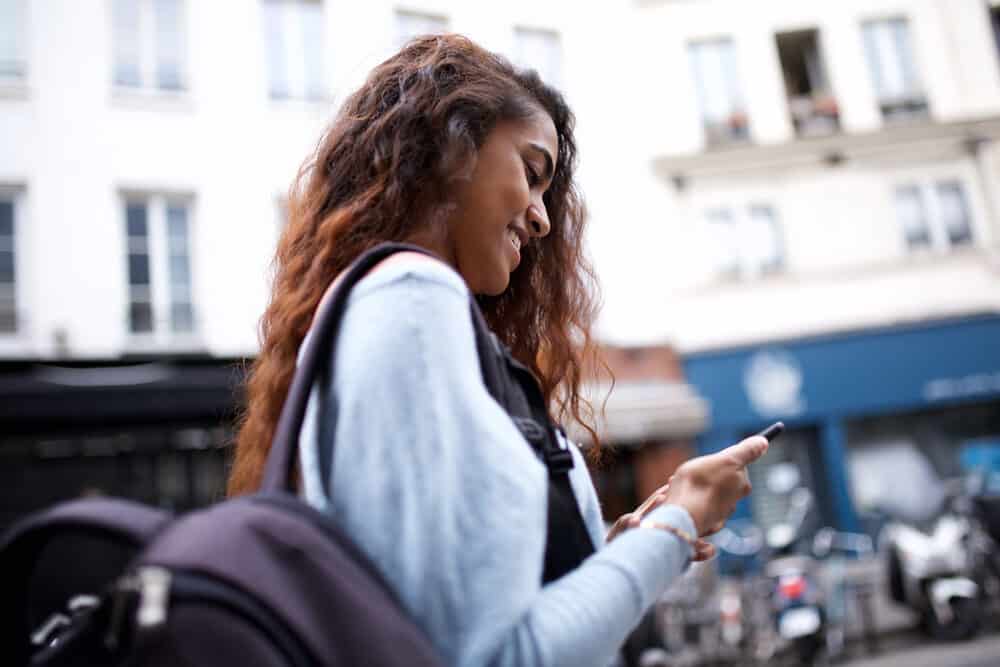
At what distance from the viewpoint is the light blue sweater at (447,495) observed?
0.61 meters

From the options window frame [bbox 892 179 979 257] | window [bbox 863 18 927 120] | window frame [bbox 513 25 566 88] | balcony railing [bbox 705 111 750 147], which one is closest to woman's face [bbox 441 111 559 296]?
window frame [bbox 513 25 566 88]

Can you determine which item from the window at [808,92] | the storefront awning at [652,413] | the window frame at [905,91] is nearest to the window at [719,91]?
the window at [808,92]

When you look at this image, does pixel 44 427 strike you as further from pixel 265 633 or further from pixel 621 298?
pixel 265 633

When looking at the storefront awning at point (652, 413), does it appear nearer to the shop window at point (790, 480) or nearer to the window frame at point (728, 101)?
the shop window at point (790, 480)

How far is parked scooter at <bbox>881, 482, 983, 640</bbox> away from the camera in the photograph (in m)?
5.52

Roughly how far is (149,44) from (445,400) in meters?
6.20

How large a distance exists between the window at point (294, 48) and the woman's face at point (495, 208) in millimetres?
5277

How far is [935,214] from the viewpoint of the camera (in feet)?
30.2

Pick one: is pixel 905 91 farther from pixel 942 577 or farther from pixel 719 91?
pixel 942 577

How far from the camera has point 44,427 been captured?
19.8 feet

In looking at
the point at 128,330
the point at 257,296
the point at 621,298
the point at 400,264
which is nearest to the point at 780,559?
the point at 621,298

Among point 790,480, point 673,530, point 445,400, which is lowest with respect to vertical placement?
point 790,480

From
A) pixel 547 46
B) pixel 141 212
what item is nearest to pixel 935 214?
pixel 547 46

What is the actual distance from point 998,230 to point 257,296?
761 centimetres
